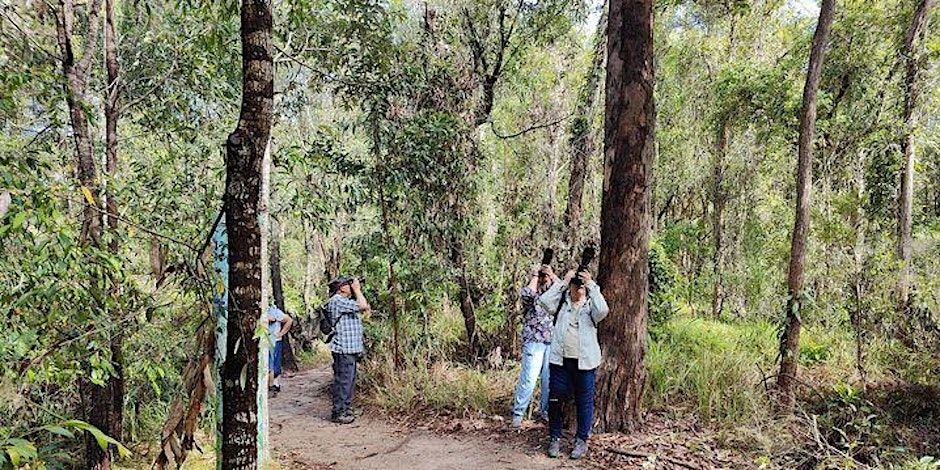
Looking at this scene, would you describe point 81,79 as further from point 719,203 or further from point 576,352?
point 719,203

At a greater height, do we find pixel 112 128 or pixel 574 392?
pixel 112 128

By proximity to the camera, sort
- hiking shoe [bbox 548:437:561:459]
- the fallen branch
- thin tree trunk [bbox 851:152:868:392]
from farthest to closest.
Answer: thin tree trunk [bbox 851:152:868:392], hiking shoe [bbox 548:437:561:459], the fallen branch

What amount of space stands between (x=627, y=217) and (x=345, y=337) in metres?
3.46

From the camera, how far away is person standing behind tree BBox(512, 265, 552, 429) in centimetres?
614

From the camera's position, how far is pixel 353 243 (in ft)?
28.2

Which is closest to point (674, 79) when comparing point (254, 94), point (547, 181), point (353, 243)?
point (547, 181)

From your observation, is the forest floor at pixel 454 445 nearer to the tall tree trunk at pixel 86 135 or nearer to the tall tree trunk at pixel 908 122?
the tall tree trunk at pixel 86 135

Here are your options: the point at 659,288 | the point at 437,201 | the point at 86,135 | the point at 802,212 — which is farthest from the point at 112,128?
the point at 659,288

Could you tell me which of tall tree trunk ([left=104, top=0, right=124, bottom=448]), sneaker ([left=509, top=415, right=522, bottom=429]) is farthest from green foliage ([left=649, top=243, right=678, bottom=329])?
tall tree trunk ([left=104, top=0, right=124, bottom=448])

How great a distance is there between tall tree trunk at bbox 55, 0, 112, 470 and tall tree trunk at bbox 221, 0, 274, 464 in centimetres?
271

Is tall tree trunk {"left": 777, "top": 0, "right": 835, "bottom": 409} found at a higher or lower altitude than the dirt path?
higher

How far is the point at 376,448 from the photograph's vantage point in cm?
630

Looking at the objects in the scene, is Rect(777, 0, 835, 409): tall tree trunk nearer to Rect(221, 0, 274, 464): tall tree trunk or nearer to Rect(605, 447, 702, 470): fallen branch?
Rect(605, 447, 702, 470): fallen branch

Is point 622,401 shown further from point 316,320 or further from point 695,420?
point 316,320
